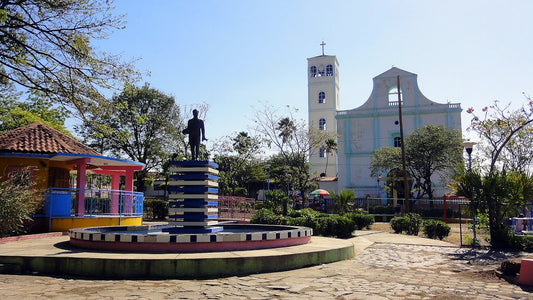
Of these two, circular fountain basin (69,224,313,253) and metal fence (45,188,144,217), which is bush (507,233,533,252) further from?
metal fence (45,188,144,217)

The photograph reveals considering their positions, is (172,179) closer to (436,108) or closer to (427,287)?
(427,287)

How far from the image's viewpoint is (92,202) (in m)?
16.0

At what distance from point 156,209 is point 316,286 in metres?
21.8

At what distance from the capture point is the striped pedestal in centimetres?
1001

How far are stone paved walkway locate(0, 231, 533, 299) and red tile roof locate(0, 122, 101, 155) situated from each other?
9.07 meters

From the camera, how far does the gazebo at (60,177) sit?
14.5 meters

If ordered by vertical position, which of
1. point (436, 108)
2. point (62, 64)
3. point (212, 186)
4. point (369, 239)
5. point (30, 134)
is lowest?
point (369, 239)

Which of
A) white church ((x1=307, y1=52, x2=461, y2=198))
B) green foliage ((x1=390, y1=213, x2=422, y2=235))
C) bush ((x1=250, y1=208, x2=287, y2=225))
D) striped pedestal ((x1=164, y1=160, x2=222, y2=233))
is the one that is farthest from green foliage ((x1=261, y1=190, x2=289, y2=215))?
white church ((x1=307, y1=52, x2=461, y2=198))

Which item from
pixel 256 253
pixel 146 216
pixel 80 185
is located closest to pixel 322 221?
pixel 256 253

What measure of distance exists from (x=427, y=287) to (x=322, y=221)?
8.23 metres

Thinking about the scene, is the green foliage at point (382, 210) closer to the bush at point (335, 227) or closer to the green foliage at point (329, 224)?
the green foliage at point (329, 224)

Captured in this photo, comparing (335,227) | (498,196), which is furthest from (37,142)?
(498,196)

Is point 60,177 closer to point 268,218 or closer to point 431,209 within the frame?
point 268,218

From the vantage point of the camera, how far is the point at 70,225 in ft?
48.1
